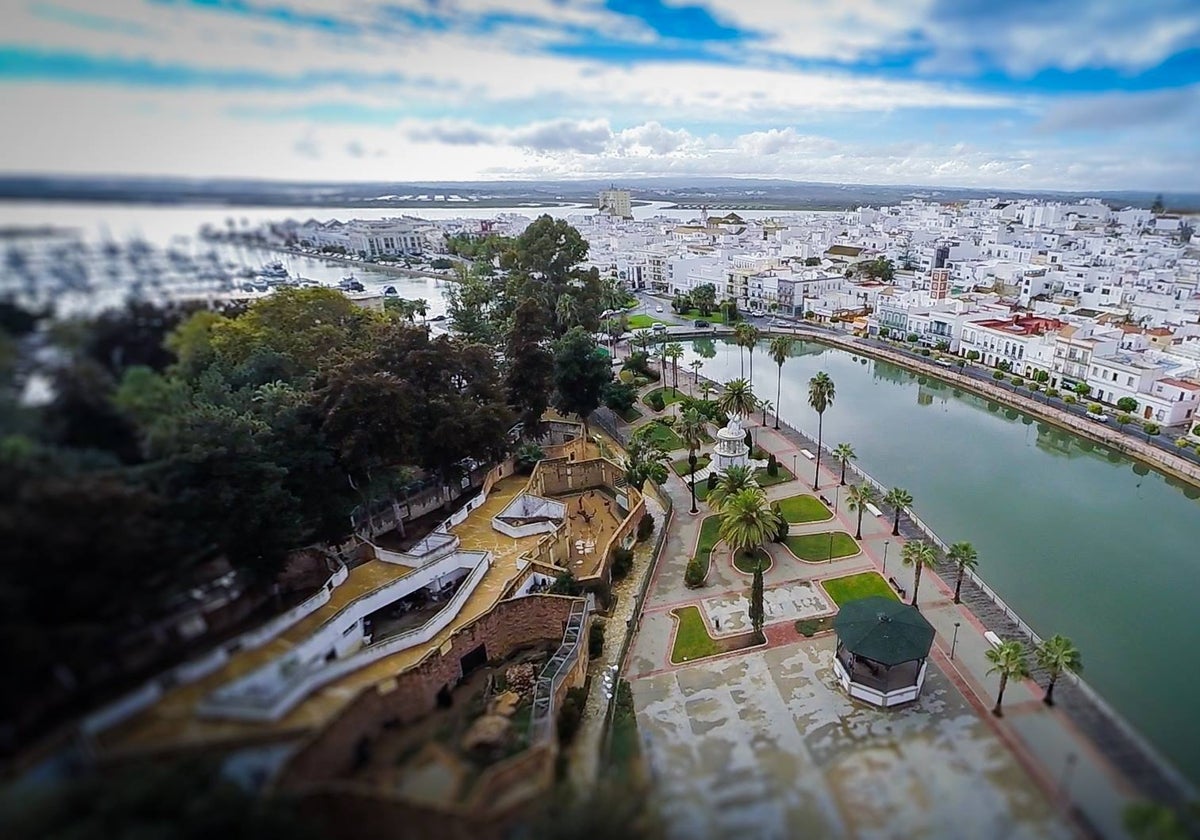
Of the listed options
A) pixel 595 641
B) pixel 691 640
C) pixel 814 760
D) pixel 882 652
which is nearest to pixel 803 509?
pixel 691 640

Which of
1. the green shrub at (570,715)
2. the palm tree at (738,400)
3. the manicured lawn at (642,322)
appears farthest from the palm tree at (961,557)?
the manicured lawn at (642,322)

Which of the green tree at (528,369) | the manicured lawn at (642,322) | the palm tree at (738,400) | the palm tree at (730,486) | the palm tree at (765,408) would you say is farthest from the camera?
the manicured lawn at (642,322)

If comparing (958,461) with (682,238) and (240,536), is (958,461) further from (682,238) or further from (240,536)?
(682,238)

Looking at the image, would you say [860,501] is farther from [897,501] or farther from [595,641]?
[595,641]

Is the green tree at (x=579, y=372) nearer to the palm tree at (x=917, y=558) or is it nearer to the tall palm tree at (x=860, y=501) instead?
the tall palm tree at (x=860, y=501)

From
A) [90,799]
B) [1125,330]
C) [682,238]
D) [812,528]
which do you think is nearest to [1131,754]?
[812,528]

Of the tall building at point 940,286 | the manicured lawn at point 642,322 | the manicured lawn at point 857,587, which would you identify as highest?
the tall building at point 940,286
